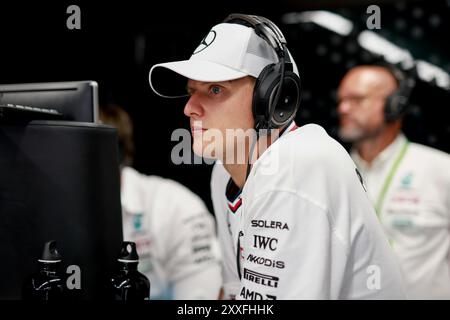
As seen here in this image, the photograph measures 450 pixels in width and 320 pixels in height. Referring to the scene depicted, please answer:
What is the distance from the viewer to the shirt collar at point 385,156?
243 cm

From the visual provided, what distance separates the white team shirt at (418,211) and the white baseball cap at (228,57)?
148 centimetres

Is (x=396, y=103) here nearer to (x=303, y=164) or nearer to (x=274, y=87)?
(x=274, y=87)

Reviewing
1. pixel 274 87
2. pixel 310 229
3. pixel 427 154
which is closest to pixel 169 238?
pixel 427 154

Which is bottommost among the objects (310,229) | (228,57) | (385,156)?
(385,156)

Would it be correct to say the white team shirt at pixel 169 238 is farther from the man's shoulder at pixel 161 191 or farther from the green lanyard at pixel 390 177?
the green lanyard at pixel 390 177

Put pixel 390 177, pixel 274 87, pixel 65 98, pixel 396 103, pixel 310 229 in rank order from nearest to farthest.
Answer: pixel 310 229
pixel 274 87
pixel 65 98
pixel 396 103
pixel 390 177

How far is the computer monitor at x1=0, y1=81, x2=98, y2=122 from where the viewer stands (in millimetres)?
1137

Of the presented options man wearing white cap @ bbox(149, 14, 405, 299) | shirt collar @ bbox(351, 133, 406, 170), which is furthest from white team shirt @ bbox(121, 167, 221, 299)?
man wearing white cap @ bbox(149, 14, 405, 299)

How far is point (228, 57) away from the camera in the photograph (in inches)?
40.4

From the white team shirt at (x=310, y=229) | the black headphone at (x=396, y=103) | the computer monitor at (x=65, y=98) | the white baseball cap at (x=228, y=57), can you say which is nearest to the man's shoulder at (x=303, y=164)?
the white team shirt at (x=310, y=229)

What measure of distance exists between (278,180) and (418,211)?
1723 millimetres

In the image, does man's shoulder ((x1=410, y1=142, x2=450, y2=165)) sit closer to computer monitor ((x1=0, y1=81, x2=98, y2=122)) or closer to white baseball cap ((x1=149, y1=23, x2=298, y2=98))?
white baseball cap ((x1=149, y1=23, x2=298, y2=98))

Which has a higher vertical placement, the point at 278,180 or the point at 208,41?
the point at 208,41

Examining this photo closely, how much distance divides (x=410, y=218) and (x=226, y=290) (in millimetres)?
1336
